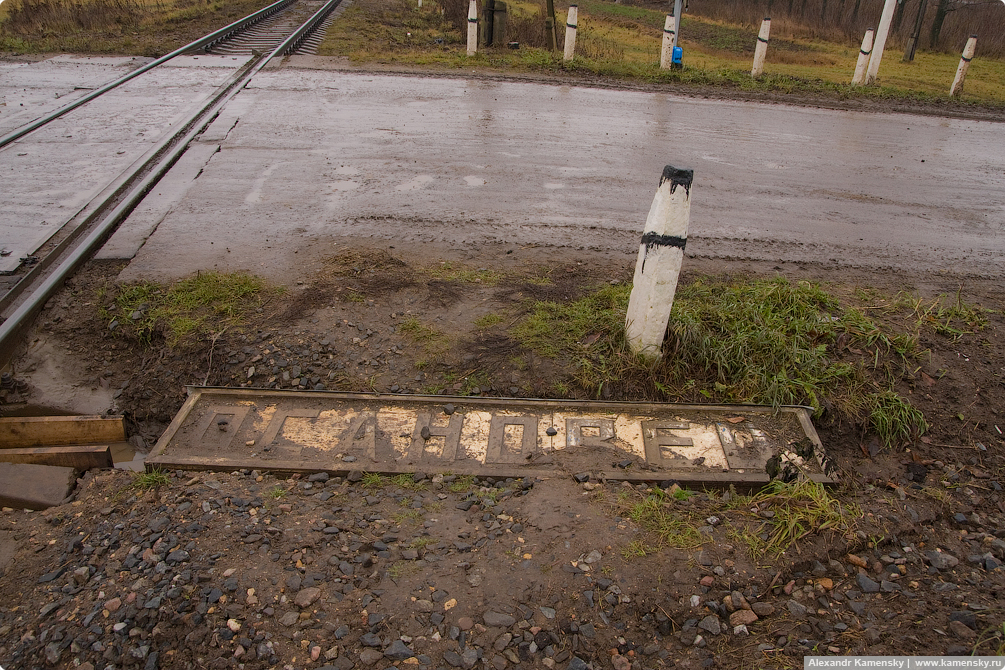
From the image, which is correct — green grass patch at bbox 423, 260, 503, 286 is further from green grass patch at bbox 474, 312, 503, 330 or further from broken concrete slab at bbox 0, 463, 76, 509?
broken concrete slab at bbox 0, 463, 76, 509

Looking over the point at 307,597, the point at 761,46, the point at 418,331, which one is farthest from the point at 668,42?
the point at 307,597

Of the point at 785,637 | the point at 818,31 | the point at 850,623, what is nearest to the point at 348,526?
the point at 785,637

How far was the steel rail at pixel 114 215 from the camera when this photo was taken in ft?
14.6

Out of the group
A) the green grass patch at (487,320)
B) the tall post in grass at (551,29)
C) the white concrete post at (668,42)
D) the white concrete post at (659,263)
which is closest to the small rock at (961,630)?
the white concrete post at (659,263)

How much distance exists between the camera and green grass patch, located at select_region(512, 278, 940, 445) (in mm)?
3982

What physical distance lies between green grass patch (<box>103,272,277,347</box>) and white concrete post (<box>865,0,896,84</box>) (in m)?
13.9

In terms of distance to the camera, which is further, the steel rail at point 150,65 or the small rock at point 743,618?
the steel rail at point 150,65

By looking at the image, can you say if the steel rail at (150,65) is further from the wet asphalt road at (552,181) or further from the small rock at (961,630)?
the small rock at (961,630)

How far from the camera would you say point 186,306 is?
456 cm

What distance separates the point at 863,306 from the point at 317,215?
4.72m

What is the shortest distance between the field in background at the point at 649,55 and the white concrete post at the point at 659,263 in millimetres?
10330

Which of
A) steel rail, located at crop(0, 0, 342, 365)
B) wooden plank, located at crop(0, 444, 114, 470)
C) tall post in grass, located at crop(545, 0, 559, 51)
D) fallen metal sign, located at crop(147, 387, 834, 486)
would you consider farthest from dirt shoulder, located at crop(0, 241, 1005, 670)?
tall post in grass, located at crop(545, 0, 559, 51)

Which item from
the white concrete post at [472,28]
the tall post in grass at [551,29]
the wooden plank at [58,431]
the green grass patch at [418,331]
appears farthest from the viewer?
the tall post in grass at [551,29]

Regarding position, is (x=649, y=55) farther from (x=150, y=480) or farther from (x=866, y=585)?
(x=150, y=480)
